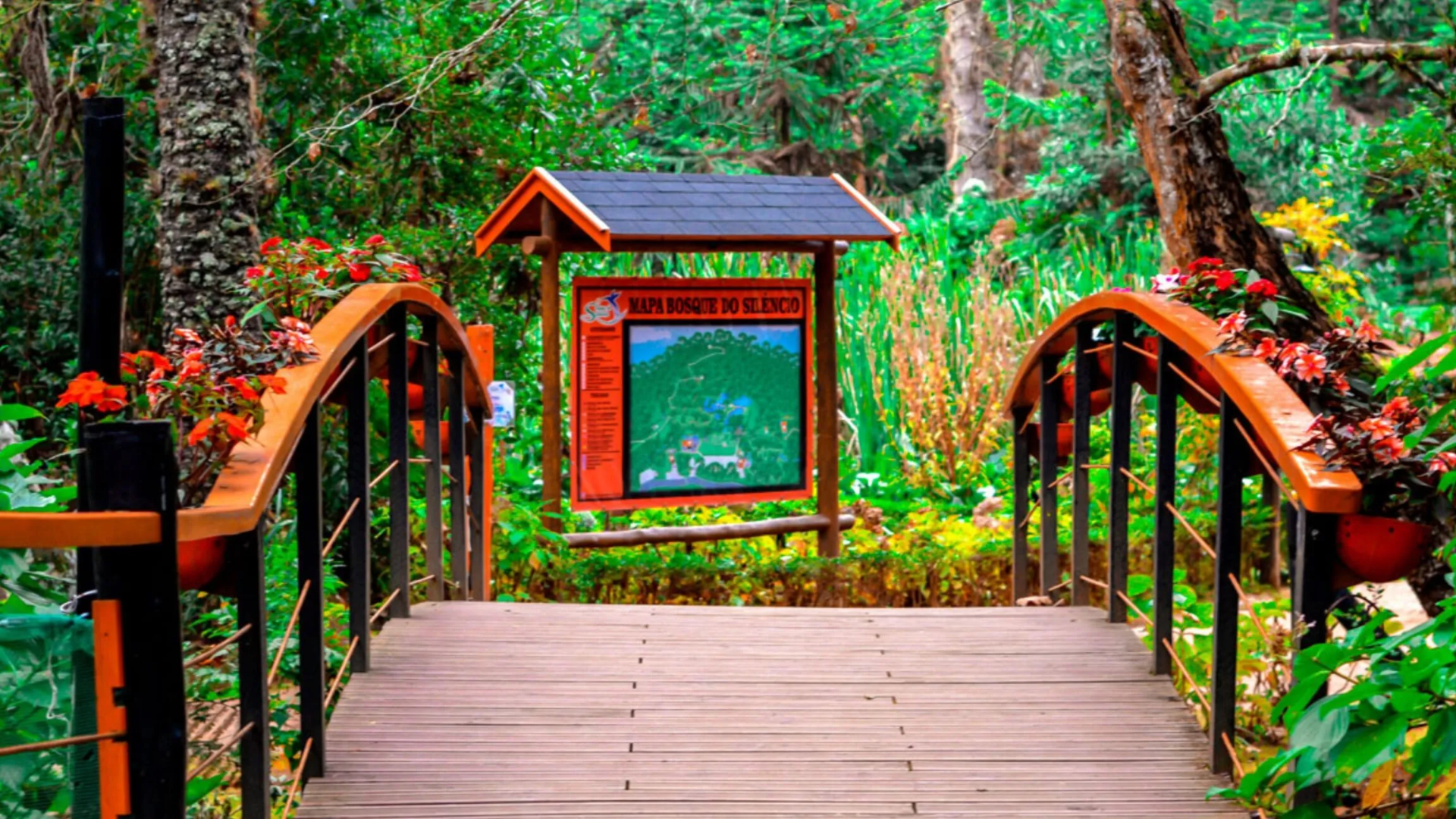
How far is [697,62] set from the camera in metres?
15.0

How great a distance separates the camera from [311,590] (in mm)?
2879

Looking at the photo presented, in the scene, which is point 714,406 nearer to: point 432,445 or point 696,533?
point 696,533

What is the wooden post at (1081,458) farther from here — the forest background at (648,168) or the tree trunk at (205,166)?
the tree trunk at (205,166)

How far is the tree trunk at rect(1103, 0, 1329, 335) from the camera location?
4918 millimetres

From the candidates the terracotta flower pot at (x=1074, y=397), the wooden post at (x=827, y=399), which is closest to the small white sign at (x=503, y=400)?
the wooden post at (x=827, y=399)

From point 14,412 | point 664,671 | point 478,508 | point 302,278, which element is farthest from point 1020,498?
point 14,412

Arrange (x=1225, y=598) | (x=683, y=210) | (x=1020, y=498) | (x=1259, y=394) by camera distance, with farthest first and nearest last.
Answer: (x=683, y=210) < (x=1020, y=498) < (x=1225, y=598) < (x=1259, y=394)

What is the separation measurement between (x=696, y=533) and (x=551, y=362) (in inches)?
43.7

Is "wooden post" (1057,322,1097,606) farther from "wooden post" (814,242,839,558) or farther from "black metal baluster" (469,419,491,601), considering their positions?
"wooden post" (814,242,839,558)

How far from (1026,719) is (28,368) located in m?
7.15

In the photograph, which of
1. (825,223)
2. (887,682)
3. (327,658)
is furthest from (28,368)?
(887,682)

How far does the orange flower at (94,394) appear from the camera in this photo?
2.04 m

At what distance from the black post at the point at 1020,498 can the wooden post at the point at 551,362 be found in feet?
7.16

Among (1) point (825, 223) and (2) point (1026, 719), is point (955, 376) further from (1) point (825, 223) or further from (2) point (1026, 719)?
(2) point (1026, 719)
